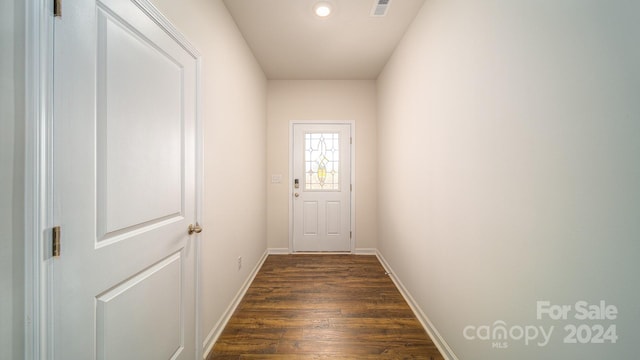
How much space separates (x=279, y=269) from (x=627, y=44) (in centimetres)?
314

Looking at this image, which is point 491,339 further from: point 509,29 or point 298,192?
point 298,192

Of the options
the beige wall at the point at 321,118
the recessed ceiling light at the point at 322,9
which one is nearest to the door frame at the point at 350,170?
the beige wall at the point at 321,118

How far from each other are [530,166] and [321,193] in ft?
9.40

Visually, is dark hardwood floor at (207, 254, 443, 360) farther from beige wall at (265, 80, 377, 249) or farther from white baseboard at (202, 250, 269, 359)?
beige wall at (265, 80, 377, 249)

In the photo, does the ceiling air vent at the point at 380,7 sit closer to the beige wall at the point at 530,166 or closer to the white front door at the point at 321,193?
the beige wall at the point at 530,166

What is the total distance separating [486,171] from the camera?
1.23m

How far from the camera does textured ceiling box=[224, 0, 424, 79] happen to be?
2.05 metres

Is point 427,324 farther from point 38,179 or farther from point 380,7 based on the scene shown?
point 380,7

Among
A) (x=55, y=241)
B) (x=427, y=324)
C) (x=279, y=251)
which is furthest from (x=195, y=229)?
(x=279, y=251)

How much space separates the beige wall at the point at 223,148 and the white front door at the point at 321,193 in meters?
0.86

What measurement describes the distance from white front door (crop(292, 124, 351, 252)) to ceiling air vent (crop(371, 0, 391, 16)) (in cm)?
174

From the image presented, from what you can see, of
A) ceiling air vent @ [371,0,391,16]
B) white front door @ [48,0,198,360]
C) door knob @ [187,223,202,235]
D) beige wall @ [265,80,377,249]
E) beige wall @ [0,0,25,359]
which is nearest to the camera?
beige wall @ [0,0,25,359]

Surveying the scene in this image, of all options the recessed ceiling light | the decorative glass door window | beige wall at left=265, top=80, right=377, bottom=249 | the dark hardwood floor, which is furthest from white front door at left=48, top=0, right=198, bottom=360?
the decorative glass door window

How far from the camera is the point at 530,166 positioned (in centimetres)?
96
